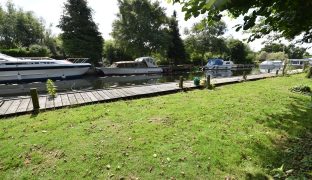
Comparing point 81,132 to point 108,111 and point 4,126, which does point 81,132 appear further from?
point 4,126

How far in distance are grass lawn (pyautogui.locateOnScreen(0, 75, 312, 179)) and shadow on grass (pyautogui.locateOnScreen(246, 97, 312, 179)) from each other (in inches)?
0.6

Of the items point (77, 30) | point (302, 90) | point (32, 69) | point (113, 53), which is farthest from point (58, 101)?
point (113, 53)

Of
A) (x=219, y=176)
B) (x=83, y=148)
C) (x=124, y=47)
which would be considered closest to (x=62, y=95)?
(x=83, y=148)

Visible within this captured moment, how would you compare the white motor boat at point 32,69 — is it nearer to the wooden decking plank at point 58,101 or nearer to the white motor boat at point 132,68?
the white motor boat at point 132,68

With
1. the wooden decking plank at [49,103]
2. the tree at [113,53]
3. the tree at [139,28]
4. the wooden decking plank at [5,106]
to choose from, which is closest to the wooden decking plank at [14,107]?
the wooden decking plank at [5,106]

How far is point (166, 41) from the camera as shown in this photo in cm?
3581

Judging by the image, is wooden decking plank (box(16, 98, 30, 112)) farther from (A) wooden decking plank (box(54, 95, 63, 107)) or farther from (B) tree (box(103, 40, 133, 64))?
(B) tree (box(103, 40, 133, 64))

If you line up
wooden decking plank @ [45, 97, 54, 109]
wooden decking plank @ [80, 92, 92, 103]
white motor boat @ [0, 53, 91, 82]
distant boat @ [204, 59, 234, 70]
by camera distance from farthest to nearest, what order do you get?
distant boat @ [204, 59, 234, 70] < white motor boat @ [0, 53, 91, 82] < wooden decking plank @ [80, 92, 92, 103] < wooden decking plank @ [45, 97, 54, 109]

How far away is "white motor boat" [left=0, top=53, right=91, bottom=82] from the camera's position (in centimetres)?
1974

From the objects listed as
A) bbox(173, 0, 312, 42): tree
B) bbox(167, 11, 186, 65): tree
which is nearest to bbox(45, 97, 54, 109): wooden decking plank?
bbox(173, 0, 312, 42): tree

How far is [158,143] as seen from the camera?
4.91 m

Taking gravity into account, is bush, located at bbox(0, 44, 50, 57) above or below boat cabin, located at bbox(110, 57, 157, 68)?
above

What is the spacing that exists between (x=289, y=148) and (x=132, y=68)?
25.5 metres

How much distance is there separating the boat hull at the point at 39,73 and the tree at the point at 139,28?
11172 mm
